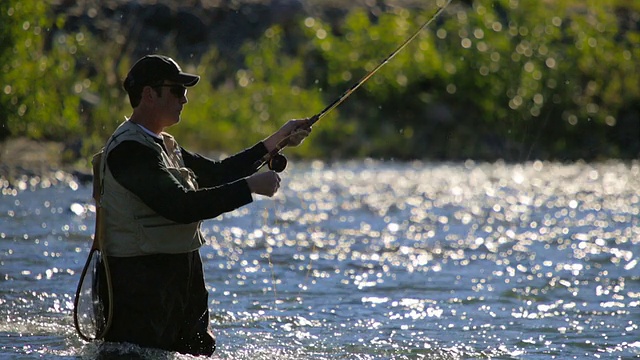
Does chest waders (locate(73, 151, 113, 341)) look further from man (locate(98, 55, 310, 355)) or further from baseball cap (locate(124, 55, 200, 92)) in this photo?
baseball cap (locate(124, 55, 200, 92))

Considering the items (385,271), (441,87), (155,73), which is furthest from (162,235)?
(441,87)

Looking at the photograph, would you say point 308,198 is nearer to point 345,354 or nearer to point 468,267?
point 468,267

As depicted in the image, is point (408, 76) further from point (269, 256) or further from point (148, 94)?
point (148, 94)

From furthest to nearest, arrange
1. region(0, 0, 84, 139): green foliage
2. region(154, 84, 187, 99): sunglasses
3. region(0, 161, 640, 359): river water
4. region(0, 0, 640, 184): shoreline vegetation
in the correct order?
region(0, 0, 640, 184): shoreline vegetation, region(0, 0, 84, 139): green foliage, region(0, 161, 640, 359): river water, region(154, 84, 187, 99): sunglasses

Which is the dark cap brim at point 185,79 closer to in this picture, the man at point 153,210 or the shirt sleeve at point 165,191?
the man at point 153,210

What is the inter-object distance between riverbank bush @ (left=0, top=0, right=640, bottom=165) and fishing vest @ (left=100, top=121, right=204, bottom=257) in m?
13.8

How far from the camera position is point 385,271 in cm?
946

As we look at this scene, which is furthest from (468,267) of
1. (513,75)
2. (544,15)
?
(544,15)

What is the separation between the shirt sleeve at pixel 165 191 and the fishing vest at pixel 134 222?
0.05m

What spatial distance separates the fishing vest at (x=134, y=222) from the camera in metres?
5.12

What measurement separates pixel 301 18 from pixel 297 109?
4908 mm

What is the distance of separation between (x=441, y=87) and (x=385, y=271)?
13.0 meters

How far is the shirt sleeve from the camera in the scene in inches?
196

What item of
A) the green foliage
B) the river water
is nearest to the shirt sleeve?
the river water
